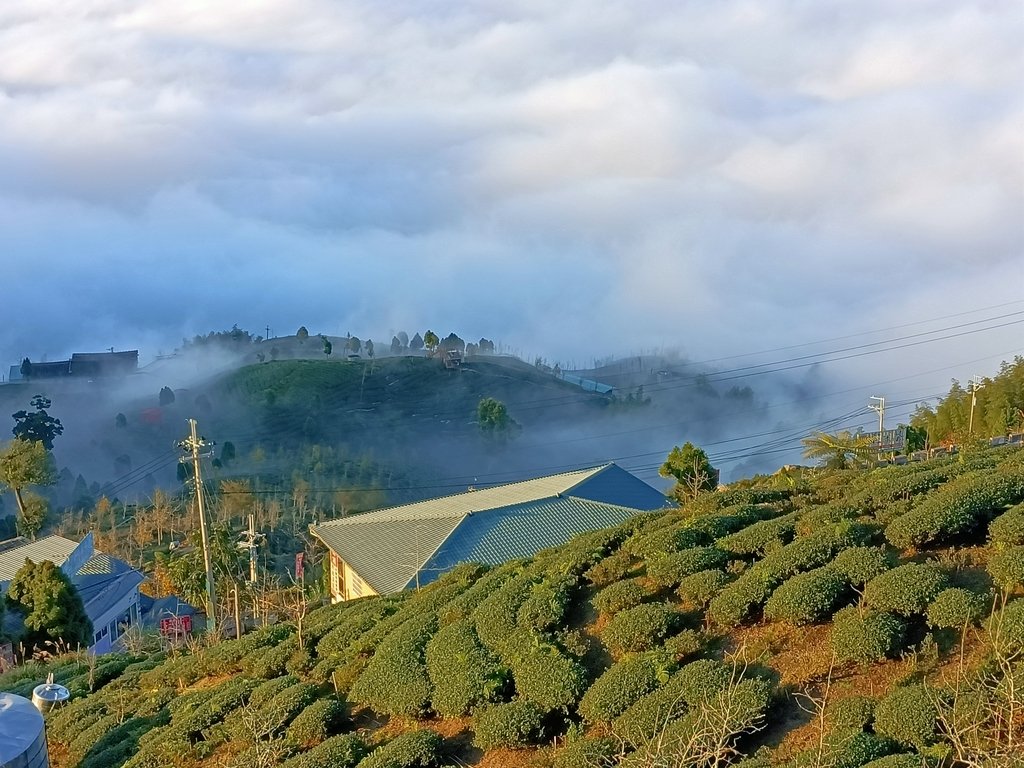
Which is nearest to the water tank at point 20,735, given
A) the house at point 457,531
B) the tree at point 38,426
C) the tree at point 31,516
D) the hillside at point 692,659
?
the hillside at point 692,659

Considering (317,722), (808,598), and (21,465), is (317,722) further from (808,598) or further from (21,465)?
(21,465)

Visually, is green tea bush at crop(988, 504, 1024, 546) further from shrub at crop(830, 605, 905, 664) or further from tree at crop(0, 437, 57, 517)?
tree at crop(0, 437, 57, 517)

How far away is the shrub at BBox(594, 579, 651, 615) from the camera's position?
34.7 feet

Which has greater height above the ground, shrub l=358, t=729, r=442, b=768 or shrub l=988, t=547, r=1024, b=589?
shrub l=988, t=547, r=1024, b=589

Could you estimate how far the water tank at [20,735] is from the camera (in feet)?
32.3

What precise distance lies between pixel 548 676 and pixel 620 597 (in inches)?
58.1

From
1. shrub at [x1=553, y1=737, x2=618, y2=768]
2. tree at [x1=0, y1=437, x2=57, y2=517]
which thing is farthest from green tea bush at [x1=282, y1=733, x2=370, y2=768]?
tree at [x1=0, y1=437, x2=57, y2=517]

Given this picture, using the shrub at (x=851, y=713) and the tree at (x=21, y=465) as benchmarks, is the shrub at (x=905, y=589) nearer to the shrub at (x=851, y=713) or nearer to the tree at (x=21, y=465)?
the shrub at (x=851, y=713)

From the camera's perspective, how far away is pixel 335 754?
9758 millimetres

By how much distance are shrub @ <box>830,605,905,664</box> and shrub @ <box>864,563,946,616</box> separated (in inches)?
5.0

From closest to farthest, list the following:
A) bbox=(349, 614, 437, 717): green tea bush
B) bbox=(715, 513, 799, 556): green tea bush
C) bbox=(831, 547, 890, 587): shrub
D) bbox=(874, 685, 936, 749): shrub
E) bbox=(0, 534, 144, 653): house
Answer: bbox=(874, 685, 936, 749): shrub → bbox=(831, 547, 890, 587): shrub → bbox=(349, 614, 437, 717): green tea bush → bbox=(715, 513, 799, 556): green tea bush → bbox=(0, 534, 144, 653): house

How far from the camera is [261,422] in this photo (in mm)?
77312

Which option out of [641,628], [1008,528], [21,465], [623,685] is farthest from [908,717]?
[21,465]

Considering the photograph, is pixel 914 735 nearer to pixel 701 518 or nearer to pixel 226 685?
pixel 701 518
